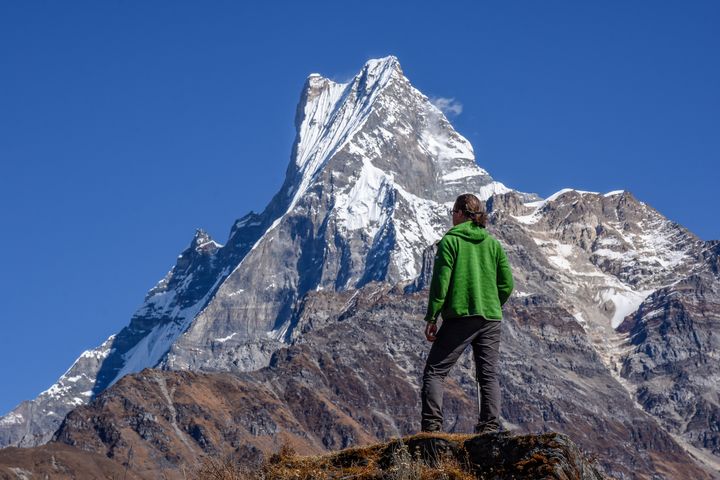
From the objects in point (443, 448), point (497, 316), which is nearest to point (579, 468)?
point (443, 448)

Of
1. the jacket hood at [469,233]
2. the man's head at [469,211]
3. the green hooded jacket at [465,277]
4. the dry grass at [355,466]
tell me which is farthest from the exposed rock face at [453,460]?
the man's head at [469,211]

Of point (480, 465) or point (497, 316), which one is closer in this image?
point (480, 465)

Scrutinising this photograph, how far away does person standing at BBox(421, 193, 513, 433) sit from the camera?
59.0 ft

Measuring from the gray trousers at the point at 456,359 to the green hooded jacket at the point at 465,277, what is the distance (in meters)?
0.15

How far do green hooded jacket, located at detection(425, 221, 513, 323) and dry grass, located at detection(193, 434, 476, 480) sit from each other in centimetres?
173

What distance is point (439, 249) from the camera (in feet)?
59.1

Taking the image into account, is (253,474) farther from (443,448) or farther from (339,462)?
(443,448)

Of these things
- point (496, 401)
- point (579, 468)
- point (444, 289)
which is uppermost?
point (444, 289)

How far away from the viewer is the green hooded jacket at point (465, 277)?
17.9 metres

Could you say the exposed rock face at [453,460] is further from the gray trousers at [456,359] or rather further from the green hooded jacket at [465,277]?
the green hooded jacket at [465,277]

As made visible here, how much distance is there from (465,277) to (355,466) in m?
2.73

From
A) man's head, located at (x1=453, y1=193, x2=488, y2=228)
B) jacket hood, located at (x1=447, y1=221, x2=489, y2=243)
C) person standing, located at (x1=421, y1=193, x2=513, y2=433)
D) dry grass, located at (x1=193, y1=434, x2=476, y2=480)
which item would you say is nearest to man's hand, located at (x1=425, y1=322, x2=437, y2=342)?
person standing, located at (x1=421, y1=193, x2=513, y2=433)

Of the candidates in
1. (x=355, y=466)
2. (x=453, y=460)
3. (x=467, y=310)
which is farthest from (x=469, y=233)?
(x=355, y=466)

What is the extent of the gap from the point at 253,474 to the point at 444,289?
3270mm
